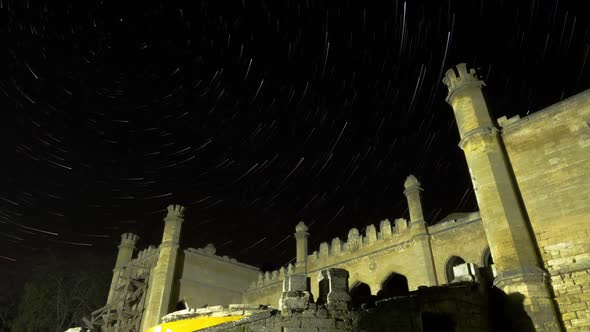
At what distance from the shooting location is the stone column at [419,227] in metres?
17.9

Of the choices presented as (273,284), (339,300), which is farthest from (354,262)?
(339,300)

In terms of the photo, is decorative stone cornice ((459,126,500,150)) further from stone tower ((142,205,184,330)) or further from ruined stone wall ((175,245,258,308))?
ruined stone wall ((175,245,258,308))

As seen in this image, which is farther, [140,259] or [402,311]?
[140,259]

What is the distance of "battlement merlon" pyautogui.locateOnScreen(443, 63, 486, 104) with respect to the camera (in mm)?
14179

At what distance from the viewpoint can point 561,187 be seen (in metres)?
11.4

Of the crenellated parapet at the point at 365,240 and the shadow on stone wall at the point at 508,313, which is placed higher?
the crenellated parapet at the point at 365,240

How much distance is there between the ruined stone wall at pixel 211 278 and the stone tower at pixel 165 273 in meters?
1.06

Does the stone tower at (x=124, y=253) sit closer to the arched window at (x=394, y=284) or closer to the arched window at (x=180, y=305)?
the arched window at (x=180, y=305)

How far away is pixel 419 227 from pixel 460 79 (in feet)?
24.4

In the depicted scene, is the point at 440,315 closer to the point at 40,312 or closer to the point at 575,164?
the point at 575,164

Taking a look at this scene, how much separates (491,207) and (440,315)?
398 centimetres

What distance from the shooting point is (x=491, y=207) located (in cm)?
1205

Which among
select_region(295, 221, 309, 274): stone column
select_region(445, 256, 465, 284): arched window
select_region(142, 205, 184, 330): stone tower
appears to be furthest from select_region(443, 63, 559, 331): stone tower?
select_region(142, 205, 184, 330): stone tower

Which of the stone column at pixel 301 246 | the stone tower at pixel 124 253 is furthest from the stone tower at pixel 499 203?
the stone tower at pixel 124 253
